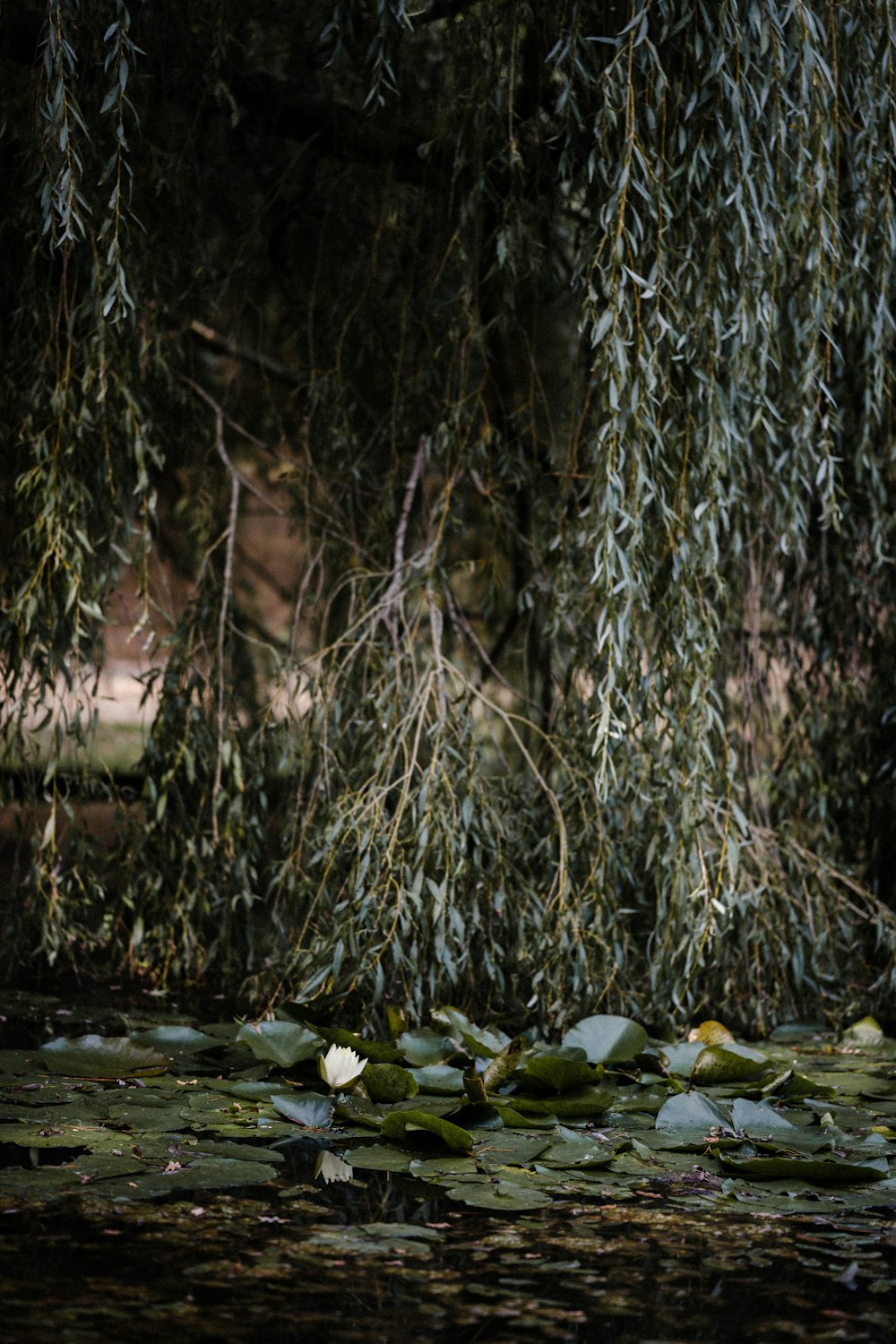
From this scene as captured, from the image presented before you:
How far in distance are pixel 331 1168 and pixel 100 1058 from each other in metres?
0.57

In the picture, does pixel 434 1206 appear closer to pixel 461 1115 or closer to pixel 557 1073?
pixel 461 1115

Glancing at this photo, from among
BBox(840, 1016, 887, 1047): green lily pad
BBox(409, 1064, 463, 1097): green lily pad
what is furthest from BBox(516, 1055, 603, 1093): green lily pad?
BBox(840, 1016, 887, 1047): green lily pad

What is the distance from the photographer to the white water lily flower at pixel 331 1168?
76.1 inches

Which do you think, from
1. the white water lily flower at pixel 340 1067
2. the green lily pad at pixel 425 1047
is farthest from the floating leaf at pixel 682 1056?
the white water lily flower at pixel 340 1067

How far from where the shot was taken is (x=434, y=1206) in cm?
184

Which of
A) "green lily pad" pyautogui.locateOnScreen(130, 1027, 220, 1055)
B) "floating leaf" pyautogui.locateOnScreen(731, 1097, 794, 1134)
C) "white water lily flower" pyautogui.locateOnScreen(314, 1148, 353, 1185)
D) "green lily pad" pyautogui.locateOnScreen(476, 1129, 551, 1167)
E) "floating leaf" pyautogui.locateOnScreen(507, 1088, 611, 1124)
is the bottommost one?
"green lily pad" pyautogui.locateOnScreen(130, 1027, 220, 1055)

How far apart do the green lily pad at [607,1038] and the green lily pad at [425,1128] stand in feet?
1.49

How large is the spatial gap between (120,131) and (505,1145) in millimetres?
1720

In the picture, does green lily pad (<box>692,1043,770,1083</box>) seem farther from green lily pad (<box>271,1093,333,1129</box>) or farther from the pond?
green lily pad (<box>271,1093,333,1129</box>)

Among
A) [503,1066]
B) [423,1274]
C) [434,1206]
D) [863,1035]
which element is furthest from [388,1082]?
[863,1035]

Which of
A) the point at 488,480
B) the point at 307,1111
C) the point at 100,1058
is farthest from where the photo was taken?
the point at 488,480

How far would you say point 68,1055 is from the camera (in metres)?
2.37

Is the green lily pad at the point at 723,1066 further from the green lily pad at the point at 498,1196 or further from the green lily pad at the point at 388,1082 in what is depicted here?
the green lily pad at the point at 498,1196

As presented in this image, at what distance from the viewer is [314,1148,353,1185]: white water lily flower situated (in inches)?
76.1
